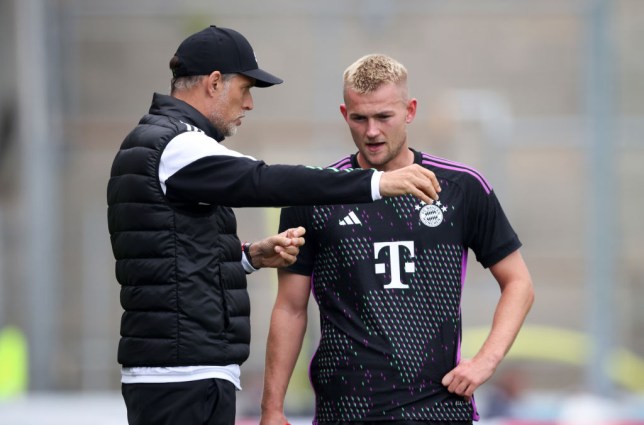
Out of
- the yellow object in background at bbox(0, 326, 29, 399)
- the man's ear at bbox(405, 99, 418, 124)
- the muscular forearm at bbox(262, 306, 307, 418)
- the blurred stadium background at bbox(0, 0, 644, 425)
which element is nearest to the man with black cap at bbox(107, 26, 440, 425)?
the muscular forearm at bbox(262, 306, 307, 418)

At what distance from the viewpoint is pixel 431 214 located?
3.73 metres

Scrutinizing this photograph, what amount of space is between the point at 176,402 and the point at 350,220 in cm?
81

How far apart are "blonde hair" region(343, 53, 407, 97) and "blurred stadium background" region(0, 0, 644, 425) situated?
5381 millimetres

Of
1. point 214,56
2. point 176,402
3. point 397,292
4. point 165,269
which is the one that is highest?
point 214,56

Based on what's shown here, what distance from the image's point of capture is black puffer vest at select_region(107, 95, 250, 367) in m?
3.24

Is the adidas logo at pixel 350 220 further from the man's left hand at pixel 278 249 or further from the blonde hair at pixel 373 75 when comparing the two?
the blonde hair at pixel 373 75

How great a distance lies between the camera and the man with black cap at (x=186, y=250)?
3178mm

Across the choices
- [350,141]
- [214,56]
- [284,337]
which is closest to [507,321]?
[284,337]

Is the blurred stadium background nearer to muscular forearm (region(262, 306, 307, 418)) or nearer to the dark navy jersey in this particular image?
muscular forearm (region(262, 306, 307, 418))

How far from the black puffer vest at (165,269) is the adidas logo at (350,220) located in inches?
20.1

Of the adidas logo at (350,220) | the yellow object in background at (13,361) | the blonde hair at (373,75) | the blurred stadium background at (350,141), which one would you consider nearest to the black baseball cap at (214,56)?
the blonde hair at (373,75)

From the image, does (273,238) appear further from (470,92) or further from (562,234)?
(562,234)

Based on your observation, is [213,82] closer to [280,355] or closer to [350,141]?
[280,355]

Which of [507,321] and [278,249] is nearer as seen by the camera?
[278,249]
